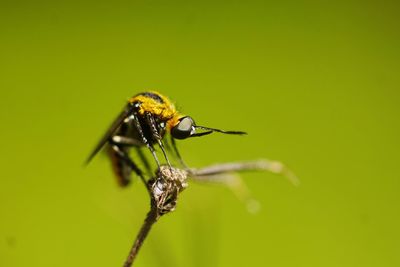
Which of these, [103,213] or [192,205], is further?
[103,213]

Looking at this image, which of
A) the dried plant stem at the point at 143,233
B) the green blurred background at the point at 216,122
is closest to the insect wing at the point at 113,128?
the green blurred background at the point at 216,122

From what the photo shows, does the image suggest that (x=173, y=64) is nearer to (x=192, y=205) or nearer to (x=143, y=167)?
(x=192, y=205)

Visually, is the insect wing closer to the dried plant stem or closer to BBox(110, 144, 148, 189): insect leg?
BBox(110, 144, 148, 189): insect leg

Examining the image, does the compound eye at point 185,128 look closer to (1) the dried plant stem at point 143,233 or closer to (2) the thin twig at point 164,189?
(2) the thin twig at point 164,189

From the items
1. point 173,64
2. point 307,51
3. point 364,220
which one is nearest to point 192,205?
point 364,220

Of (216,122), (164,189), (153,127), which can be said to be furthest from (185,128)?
(216,122)

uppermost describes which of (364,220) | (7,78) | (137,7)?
(137,7)

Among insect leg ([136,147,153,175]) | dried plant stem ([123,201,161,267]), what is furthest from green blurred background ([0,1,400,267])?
dried plant stem ([123,201,161,267])

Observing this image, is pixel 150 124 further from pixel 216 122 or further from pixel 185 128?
pixel 216 122
